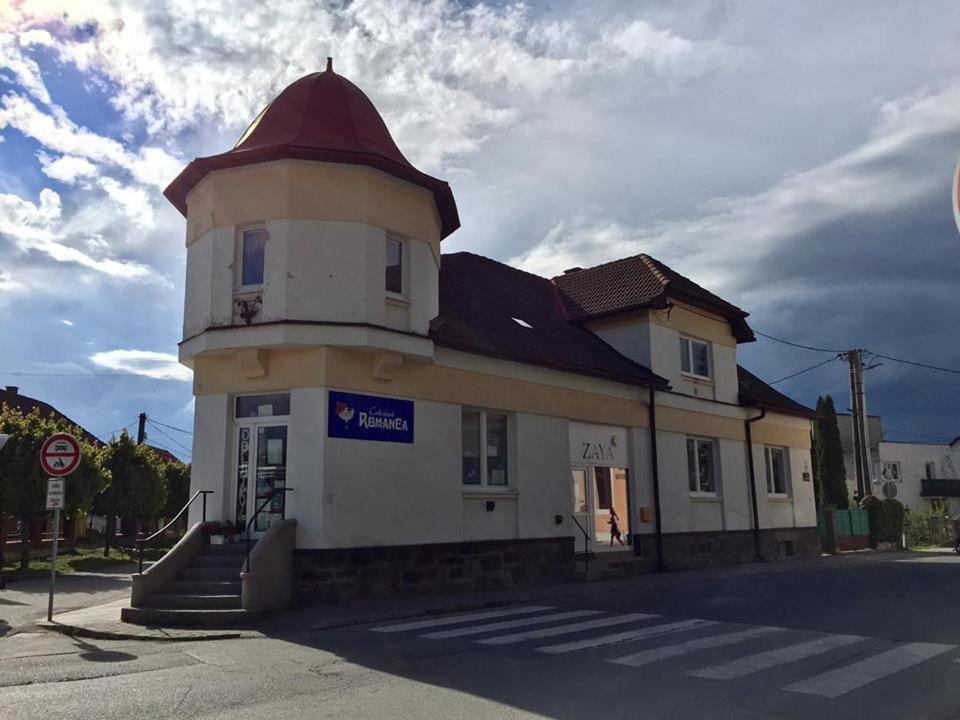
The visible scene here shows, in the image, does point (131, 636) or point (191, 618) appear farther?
point (191, 618)

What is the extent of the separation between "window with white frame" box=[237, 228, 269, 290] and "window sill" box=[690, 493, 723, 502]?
43.5 feet

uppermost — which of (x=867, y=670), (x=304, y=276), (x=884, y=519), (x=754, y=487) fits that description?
(x=304, y=276)

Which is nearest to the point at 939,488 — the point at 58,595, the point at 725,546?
the point at 725,546

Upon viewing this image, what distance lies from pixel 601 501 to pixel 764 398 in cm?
899

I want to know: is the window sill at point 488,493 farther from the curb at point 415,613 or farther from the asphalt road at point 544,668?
the asphalt road at point 544,668

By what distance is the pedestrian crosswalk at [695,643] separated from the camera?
764 cm

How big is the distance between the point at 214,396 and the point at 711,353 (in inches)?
589

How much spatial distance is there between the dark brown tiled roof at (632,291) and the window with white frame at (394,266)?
27.5ft

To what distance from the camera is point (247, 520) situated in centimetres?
1377

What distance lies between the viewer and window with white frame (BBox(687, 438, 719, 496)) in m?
22.2

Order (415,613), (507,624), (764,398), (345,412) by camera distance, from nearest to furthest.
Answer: (507,624) < (415,613) < (345,412) < (764,398)

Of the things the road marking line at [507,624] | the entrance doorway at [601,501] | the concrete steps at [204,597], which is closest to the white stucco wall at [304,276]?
the concrete steps at [204,597]

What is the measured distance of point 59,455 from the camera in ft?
41.5

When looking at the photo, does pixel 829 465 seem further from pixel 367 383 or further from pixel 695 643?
pixel 695 643
